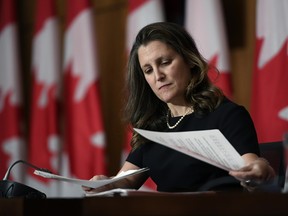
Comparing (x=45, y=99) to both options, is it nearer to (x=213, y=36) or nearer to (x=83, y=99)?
(x=83, y=99)

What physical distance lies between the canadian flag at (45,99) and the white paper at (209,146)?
265 cm

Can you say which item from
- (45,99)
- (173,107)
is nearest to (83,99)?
(45,99)

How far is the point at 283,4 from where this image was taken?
288 cm

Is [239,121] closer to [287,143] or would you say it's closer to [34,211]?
[287,143]

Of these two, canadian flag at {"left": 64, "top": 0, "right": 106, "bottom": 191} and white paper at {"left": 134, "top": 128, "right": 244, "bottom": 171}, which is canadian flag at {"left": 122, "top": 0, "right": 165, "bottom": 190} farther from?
white paper at {"left": 134, "top": 128, "right": 244, "bottom": 171}

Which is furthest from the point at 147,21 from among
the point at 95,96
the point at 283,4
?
the point at 283,4

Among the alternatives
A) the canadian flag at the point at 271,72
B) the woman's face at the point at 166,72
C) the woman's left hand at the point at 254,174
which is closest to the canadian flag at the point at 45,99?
the canadian flag at the point at 271,72

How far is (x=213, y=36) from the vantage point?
10.4 ft

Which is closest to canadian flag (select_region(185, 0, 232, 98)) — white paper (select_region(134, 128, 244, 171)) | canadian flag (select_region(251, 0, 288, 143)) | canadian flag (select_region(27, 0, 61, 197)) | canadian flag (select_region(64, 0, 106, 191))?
canadian flag (select_region(251, 0, 288, 143))

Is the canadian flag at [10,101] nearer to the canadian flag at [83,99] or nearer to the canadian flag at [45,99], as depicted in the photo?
the canadian flag at [45,99]

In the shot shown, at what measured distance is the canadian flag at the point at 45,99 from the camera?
3.92m

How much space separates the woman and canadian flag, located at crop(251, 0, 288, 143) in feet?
2.76

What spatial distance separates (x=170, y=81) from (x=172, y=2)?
69.8 inches

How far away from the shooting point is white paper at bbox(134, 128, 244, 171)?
1.33 metres
